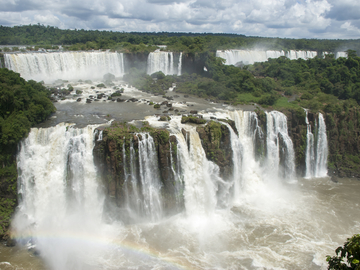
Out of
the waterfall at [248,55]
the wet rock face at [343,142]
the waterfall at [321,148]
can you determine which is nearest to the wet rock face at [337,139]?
the wet rock face at [343,142]

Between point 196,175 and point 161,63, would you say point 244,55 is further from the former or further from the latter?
point 196,175

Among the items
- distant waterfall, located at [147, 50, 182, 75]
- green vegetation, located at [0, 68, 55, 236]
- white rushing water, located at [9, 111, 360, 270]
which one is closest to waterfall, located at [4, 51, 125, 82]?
distant waterfall, located at [147, 50, 182, 75]

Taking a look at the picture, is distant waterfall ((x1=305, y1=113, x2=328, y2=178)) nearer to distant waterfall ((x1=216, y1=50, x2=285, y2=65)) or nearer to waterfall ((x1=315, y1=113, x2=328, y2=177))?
waterfall ((x1=315, y1=113, x2=328, y2=177))

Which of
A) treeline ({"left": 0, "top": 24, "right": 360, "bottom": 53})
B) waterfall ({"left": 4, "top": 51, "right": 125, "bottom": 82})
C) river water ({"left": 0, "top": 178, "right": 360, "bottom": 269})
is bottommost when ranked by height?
river water ({"left": 0, "top": 178, "right": 360, "bottom": 269})

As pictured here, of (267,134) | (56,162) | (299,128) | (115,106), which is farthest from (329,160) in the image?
(56,162)

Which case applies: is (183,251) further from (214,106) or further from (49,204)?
(214,106)

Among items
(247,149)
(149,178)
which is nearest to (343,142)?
(247,149)

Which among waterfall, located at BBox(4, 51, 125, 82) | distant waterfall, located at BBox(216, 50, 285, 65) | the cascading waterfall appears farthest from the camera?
distant waterfall, located at BBox(216, 50, 285, 65)
